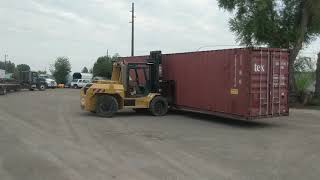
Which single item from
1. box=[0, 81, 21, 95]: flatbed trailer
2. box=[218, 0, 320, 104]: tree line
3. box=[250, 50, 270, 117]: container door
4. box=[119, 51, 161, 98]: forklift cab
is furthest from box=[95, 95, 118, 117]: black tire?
box=[0, 81, 21, 95]: flatbed trailer

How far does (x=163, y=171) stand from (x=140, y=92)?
13805 mm

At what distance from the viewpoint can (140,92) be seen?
23672 mm

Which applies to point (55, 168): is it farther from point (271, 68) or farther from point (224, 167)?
point (271, 68)

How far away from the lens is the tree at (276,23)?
32.7 meters

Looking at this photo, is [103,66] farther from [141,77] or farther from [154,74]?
[154,74]

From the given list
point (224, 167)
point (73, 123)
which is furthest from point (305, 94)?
point (224, 167)

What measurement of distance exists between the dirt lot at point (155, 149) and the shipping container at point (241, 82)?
650mm

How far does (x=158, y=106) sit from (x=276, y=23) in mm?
13808

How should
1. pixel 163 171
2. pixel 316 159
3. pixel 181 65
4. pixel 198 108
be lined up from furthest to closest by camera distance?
pixel 181 65 < pixel 198 108 < pixel 316 159 < pixel 163 171

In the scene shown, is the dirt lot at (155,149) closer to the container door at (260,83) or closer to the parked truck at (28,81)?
the container door at (260,83)

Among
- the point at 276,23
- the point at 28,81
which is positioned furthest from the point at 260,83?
the point at 28,81

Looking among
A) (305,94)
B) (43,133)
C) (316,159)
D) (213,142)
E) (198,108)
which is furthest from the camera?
(305,94)

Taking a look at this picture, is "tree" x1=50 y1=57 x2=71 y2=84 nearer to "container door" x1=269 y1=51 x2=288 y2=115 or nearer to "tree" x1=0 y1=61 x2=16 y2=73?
"tree" x1=0 y1=61 x2=16 y2=73

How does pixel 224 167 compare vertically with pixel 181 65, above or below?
below
